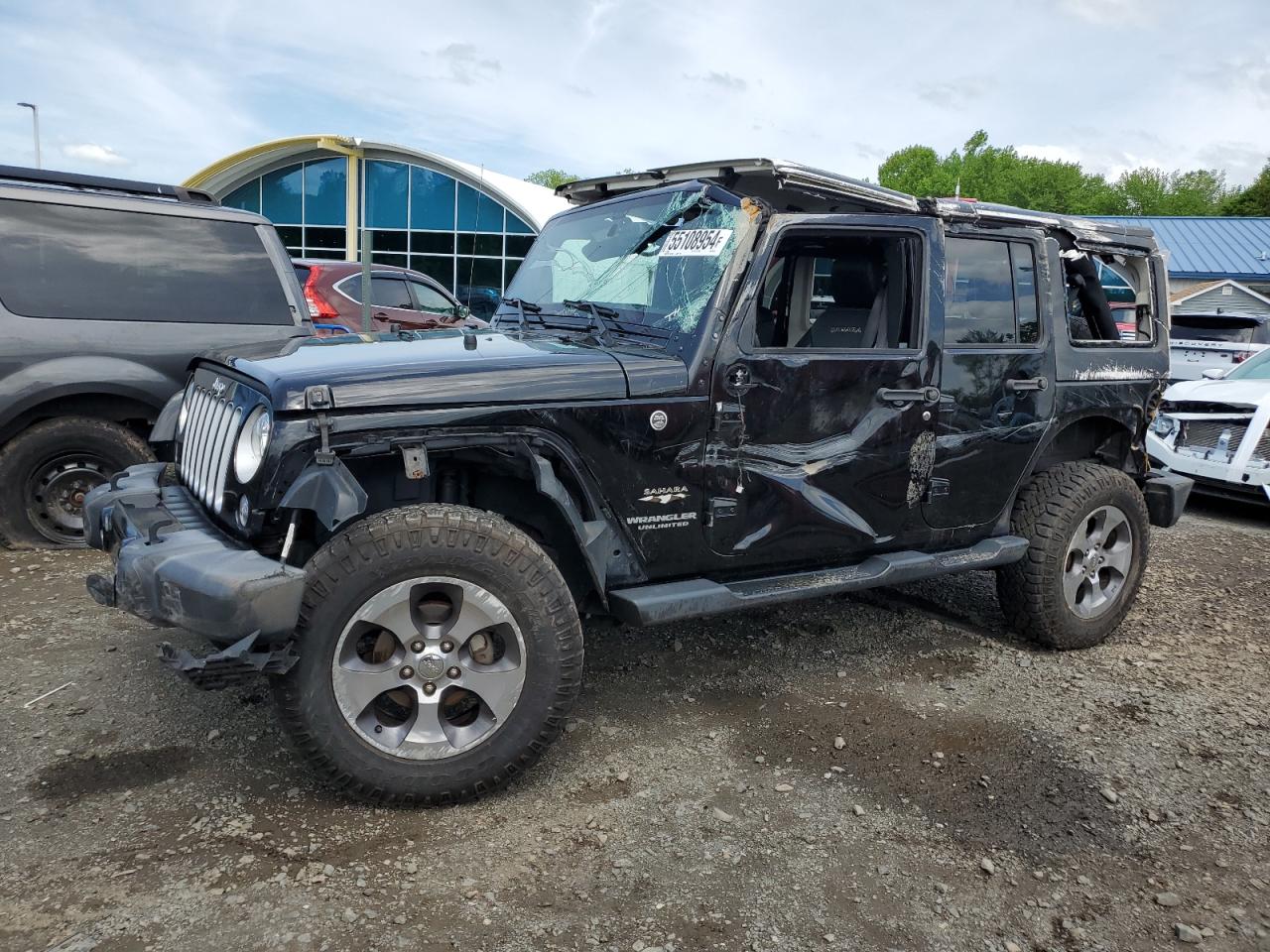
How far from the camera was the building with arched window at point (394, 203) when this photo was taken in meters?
29.0

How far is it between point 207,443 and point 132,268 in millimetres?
2796

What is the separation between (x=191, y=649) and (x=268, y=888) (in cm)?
190

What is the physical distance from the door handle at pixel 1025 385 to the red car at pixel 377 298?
5305 mm

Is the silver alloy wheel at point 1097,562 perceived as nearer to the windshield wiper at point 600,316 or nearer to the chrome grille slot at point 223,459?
the windshield wiper at point 600,316

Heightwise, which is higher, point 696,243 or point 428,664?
point 696,243

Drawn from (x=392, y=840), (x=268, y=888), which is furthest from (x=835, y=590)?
(x=268, y=888)

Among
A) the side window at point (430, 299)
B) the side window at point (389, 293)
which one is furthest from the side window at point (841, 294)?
the side window at point (430, 299)

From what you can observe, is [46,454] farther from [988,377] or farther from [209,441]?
[988,377]

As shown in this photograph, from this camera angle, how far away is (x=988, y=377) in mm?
4258

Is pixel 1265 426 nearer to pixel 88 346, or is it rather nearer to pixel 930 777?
pixel 930 777

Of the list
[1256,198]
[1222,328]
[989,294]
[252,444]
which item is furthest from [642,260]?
[1256,198]

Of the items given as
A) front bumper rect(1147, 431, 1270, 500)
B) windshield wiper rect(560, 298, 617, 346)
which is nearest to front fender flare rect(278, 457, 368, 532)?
windshield wiper rect(560, 298, 617, 346)

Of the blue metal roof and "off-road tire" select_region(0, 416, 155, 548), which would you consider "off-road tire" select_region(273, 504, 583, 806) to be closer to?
"off-road tire" select_region(0, 416, 155, 548)

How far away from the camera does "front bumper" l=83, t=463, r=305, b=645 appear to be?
268 centimetres
